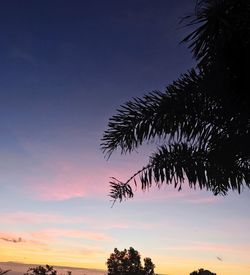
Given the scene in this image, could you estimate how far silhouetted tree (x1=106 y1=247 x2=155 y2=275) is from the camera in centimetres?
3819

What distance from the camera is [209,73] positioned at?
24.3 ft

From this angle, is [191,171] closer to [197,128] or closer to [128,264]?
[197,128]

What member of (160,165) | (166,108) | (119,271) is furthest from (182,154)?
(119,271)

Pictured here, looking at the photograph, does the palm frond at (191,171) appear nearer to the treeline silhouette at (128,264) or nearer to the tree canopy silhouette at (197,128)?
the tree canopy silhouette at (197,128)

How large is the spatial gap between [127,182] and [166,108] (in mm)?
1586

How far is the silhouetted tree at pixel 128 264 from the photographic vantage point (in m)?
38.2

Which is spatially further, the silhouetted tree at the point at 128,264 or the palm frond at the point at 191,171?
the silhouetted tree at the point at 128,264

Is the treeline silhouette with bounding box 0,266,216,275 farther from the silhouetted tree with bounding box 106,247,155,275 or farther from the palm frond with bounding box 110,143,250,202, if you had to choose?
the palm frond with bounding box 110,143,250,202

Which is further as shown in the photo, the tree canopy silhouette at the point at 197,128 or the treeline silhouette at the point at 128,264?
the treeline silhouette at the point at 128,264

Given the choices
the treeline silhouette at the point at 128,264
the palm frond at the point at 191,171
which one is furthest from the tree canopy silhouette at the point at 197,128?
the treeline silhouette at the point at 128,264

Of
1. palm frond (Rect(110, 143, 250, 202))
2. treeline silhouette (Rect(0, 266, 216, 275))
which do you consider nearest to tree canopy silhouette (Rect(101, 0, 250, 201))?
palm frond (Rect(110, 143, 250, 202))

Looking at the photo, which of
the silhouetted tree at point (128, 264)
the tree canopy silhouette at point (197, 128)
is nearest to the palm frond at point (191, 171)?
the tree canopy silhouette at point (197, 128)

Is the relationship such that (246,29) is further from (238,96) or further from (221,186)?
(221,186)

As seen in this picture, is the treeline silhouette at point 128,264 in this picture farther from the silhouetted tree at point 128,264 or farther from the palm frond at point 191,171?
the palm frond at point 191,171
